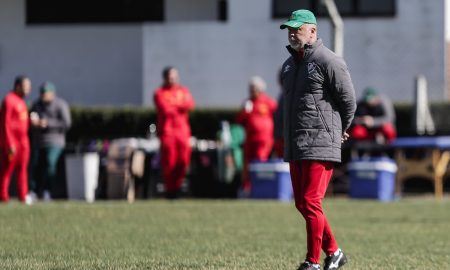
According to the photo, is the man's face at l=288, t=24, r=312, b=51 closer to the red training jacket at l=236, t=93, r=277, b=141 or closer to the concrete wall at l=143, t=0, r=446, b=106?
the red training jacket at l=236, t=93, r=277, b=141

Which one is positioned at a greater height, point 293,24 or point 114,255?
point 293,24

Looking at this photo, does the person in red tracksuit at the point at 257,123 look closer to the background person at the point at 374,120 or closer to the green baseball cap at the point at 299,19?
the background person at the point at 374,120

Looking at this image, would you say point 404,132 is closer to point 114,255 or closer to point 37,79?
point 37,79

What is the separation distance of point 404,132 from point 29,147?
21.8ft

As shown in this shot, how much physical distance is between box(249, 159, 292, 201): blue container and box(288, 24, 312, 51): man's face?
38.6 feet

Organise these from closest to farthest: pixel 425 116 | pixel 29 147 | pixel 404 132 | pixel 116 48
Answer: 1. pixel 29 147
2. pixel 404 132
3. pixel 425 116
4. pixel 116 48

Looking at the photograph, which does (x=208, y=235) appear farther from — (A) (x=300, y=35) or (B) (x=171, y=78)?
(B) (x=171, y=78)

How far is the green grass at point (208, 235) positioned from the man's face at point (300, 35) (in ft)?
6.28

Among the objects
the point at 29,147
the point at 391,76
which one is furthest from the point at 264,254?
the point at 391,76

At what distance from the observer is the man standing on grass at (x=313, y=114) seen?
9359mm

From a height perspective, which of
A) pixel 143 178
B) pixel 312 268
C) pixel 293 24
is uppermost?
pixel 293 24

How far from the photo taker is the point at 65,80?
2986 cm

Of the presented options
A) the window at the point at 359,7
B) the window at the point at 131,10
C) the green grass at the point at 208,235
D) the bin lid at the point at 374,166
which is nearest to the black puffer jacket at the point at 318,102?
the green grass at the point at 208,235

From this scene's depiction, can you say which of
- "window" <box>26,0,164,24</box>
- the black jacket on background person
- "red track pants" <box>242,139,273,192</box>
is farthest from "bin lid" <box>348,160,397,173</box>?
"window" <box>26,0,164,24</box>
